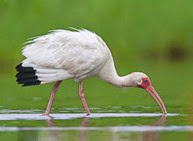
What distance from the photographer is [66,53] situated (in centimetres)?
1589

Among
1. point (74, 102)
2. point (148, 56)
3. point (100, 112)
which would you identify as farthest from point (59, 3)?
point (100, 112)

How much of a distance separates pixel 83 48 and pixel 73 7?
42.8 feet

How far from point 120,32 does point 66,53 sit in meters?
13.4

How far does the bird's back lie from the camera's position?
1576 cm

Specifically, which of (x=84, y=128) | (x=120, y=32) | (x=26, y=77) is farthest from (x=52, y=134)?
(x=120, y=32)

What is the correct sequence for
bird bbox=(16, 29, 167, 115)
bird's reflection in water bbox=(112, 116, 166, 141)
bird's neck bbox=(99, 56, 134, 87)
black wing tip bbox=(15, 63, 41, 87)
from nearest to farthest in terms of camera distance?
bird's reflection in water bbox=(112, 116, 166, 141)
black wing tip bbox=(15, 63, 41, 87)
bird bbox=(16, 29, 167, 115)
bird's neck bbox=(99, 56, 134, 87)

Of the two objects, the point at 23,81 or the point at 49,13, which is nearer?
the point at 23,81

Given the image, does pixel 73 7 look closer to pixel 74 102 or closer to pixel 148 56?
pixel 148 56

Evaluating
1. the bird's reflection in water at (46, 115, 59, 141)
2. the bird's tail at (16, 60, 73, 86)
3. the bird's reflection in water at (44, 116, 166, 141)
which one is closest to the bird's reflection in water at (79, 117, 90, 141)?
the bird's reflection in water at (44, 116, 166, 141)

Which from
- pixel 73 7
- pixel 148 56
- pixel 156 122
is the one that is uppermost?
pixel 156 122

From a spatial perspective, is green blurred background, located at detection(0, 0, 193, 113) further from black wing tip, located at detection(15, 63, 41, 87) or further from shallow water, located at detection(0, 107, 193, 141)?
shallow water, located at detection(0, 107, 193, 141)

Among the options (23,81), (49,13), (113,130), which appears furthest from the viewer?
(49,13)

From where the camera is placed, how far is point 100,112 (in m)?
16.2

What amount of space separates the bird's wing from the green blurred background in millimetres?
5201
